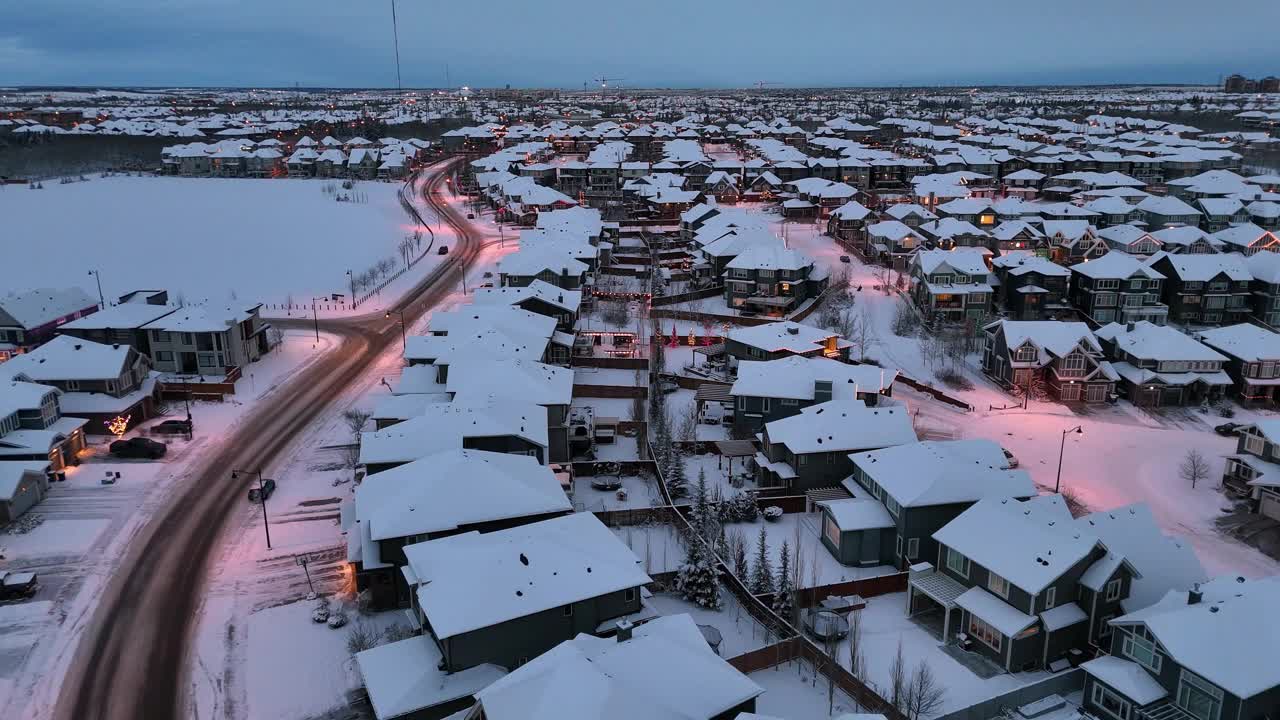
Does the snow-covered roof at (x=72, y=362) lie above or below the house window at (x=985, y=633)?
above

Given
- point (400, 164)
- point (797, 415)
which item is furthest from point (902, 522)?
point (400, 164)

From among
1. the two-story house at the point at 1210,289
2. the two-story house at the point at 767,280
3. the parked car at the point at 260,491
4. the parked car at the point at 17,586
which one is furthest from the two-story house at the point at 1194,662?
the two-story house at the point at 1210,289

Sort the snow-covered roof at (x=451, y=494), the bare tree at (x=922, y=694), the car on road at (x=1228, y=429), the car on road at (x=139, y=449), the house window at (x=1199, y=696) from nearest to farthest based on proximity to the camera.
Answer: the house window at (x=1199, y=696) → the bare tree at (x=922, y=694) → the snow-covered roof at (x=451, y=494) → the car on road at (x=139, y=449) → the car on road at (x=1228, y=429)

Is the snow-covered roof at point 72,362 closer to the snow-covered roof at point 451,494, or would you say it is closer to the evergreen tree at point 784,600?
the snow-covered roof at point 451,494

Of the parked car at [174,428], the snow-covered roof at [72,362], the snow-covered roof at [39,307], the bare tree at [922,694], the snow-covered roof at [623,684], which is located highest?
the snow-covered roof at [39,307]

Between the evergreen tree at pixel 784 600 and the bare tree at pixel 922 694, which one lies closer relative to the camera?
the bare tree at pixel 922 694

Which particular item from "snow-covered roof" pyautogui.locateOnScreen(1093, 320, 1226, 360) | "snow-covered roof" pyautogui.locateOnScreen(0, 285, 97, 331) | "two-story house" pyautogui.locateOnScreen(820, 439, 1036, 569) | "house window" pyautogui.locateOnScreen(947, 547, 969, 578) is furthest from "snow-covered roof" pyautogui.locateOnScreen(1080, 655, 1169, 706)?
"snow-covered roof" pyautogui.locateOnScreen(0, 285, 97, 331)

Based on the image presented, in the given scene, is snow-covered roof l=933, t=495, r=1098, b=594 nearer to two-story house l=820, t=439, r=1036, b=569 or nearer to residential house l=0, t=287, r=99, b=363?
two-story house l=820, t=439, r=1036, b=569

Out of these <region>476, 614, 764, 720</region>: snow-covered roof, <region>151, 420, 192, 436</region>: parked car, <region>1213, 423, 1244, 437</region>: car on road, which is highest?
<region>476, 614, 764, 720</region>: snow-covered roof
